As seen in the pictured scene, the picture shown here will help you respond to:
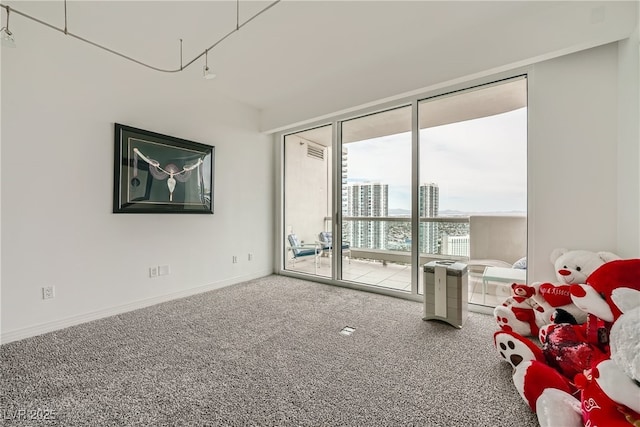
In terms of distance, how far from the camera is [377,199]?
12.6 ft

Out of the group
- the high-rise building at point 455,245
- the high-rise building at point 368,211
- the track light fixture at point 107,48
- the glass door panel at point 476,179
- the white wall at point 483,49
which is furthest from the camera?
the high-rise building at point 368,211

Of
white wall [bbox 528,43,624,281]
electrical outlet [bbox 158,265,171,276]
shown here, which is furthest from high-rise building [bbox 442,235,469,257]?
electrical outlet [bbox 158,265,171,276]

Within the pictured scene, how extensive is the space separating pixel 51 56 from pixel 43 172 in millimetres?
1075

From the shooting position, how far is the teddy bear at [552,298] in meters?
2.01

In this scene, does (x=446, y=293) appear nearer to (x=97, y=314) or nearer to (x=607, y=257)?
(x=607, y=257)

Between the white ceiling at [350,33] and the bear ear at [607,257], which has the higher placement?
the white ceiling at [350,33]

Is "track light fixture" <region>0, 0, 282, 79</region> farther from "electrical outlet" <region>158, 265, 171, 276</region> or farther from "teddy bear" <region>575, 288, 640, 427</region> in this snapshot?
"teddy bear" <region>575, 288, 640, 427</region>

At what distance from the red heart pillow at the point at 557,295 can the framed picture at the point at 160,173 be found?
371cm

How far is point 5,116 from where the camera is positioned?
228 centimetres

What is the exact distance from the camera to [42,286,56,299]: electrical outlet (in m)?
2.48

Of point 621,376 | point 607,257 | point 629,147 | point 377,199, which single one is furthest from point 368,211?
point 621,376

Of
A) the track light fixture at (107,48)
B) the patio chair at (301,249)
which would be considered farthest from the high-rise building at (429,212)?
the track light fixture at (107,48)

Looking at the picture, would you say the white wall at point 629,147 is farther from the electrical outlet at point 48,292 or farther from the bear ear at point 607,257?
the electrical outlet at point 48,292

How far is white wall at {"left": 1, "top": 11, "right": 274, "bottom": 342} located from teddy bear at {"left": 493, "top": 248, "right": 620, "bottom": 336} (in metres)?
3.50
